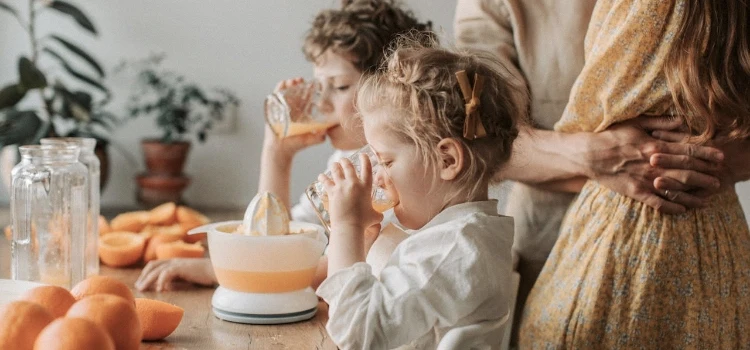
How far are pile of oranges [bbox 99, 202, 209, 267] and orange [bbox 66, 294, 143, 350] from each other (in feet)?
1.92

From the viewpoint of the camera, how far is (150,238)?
5.25 feet

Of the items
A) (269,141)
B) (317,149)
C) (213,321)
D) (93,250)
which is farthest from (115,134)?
(213,321)

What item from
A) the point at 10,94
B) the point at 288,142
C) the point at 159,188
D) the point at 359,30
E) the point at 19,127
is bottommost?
the point at 159,188

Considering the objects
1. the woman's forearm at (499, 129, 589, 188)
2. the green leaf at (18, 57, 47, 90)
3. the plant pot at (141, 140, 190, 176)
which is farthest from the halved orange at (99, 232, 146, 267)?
the plant pot at (141, 140, 190, 176)

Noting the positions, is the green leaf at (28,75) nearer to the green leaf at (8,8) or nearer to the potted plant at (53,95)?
the potted plant at (53,95)

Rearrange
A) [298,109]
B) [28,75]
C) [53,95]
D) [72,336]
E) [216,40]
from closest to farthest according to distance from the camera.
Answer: [72,336], [298,109], [28,75], [53,95], [216,40]

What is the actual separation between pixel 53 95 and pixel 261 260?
2.33 metres

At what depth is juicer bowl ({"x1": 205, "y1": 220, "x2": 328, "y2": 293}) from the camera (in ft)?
3.89

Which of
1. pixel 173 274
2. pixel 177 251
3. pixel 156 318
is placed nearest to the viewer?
pixel 156 318

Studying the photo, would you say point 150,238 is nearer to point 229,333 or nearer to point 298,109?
point 298,109

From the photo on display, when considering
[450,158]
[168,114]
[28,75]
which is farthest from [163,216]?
[168,114]

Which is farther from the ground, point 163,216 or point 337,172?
point 337,172

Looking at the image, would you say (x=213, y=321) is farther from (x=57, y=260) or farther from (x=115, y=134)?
(x=115, y=134)

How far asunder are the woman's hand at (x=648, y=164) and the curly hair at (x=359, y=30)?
1.70 ft
